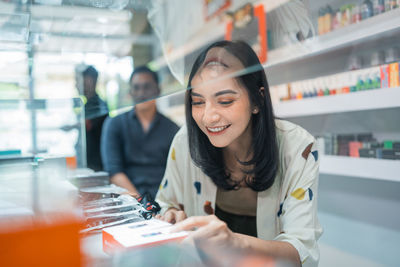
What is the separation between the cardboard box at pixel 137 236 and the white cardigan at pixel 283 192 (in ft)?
0.97

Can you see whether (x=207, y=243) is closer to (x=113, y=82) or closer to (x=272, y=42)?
(x=272, y=42)

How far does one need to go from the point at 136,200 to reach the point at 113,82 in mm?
358

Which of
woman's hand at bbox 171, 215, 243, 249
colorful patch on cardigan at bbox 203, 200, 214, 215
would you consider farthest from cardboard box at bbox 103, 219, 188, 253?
colorful patch on cardigan at bbox 203, 200, 214, 215

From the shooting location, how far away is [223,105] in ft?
2.28

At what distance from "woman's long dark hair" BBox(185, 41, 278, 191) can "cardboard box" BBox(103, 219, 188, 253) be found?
0.30m

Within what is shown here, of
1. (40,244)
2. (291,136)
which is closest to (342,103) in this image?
(291,136)

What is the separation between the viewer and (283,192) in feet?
2.79

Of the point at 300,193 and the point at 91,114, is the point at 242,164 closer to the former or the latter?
the point at 300,193

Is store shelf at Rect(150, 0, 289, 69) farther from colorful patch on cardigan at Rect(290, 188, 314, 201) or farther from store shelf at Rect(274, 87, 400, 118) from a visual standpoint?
store shelf at Rect(274, 87, 400, 118)

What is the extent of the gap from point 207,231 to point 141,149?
2.04 feet

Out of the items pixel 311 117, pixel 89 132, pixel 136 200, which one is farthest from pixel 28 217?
pixel 311 117

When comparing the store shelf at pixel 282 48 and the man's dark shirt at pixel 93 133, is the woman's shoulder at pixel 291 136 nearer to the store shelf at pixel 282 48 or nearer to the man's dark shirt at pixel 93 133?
the store shelf at pixel 282 48

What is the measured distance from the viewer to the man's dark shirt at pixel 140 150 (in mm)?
1075

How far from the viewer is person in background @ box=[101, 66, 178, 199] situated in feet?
3.52
